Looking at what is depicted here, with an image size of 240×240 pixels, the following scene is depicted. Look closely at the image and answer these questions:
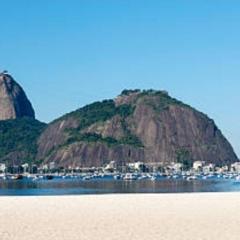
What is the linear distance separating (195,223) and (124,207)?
10.5 meters

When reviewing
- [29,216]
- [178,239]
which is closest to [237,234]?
[178,239]

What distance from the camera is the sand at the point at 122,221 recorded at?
26.2m

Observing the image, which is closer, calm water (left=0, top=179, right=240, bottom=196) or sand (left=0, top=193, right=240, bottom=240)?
sand (left=0, top=193, right=240, bottom=240)

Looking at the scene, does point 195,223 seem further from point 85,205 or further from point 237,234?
point 85,205

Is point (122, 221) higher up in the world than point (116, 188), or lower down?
lower down

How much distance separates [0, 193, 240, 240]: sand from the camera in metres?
26.2

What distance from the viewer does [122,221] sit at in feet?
104

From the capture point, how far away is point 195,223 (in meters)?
30.5

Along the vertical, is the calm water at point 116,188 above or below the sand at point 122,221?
above

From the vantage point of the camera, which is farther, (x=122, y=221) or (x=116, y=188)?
(x=116, y=188)

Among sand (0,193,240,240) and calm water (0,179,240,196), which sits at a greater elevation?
calm water (0,179,240,196)

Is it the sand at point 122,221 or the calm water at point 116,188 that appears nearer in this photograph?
the sand at point 122,221

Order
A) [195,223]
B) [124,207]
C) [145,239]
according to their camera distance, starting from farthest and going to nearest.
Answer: [124,207] < [195,223] < [145,239]

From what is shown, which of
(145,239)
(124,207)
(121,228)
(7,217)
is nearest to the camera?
(145,239)
